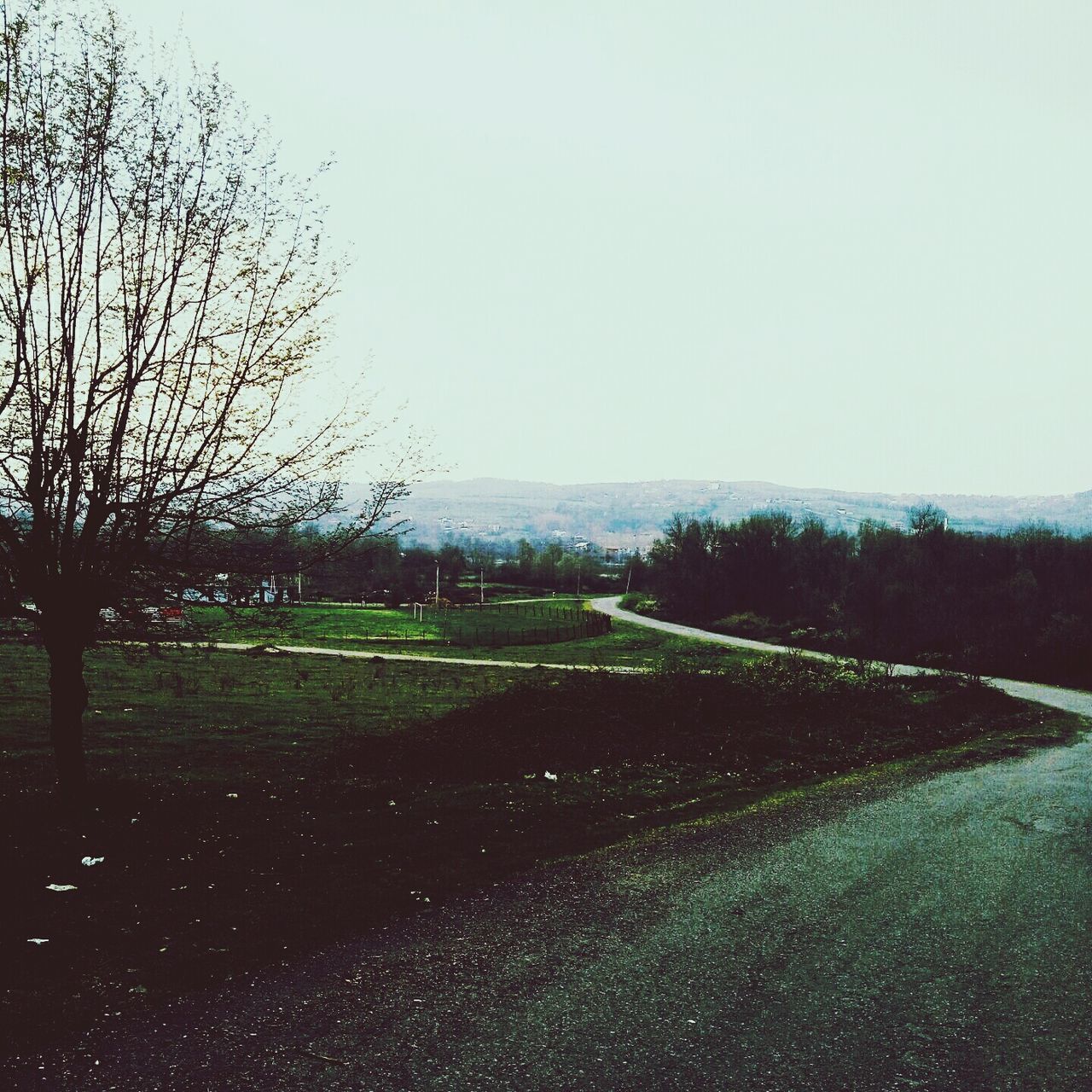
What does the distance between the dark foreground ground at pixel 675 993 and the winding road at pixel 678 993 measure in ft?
0.06

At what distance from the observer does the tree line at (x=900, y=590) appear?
43.0 m

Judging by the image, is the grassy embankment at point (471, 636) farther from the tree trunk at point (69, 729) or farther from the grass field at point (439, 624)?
the tree trunk at point (69, 729)

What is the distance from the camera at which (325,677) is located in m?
28.4

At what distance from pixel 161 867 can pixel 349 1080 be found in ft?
14.1

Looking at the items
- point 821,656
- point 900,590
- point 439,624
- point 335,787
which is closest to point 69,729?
point 335,787

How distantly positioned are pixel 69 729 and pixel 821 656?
126 ft

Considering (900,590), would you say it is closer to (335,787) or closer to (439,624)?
(439,624)

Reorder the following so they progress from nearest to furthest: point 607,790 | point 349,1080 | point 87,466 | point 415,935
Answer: point 349,1080 < point 415,935 < point 87,466 < point 607,790

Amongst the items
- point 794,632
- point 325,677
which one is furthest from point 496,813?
point 794,632

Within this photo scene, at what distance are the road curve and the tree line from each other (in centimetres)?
243

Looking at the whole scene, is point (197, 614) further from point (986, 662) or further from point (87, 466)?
point (986, 662)

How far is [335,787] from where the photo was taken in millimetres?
11930

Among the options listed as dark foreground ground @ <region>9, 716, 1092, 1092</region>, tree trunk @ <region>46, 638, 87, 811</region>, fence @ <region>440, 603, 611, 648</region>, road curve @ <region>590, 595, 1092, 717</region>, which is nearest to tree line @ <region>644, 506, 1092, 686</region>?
road curve @ <region>590, 595, 1092, 717</region>

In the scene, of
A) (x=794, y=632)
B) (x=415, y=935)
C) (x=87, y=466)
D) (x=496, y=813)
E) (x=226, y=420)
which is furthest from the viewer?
(x=794, y=632)
